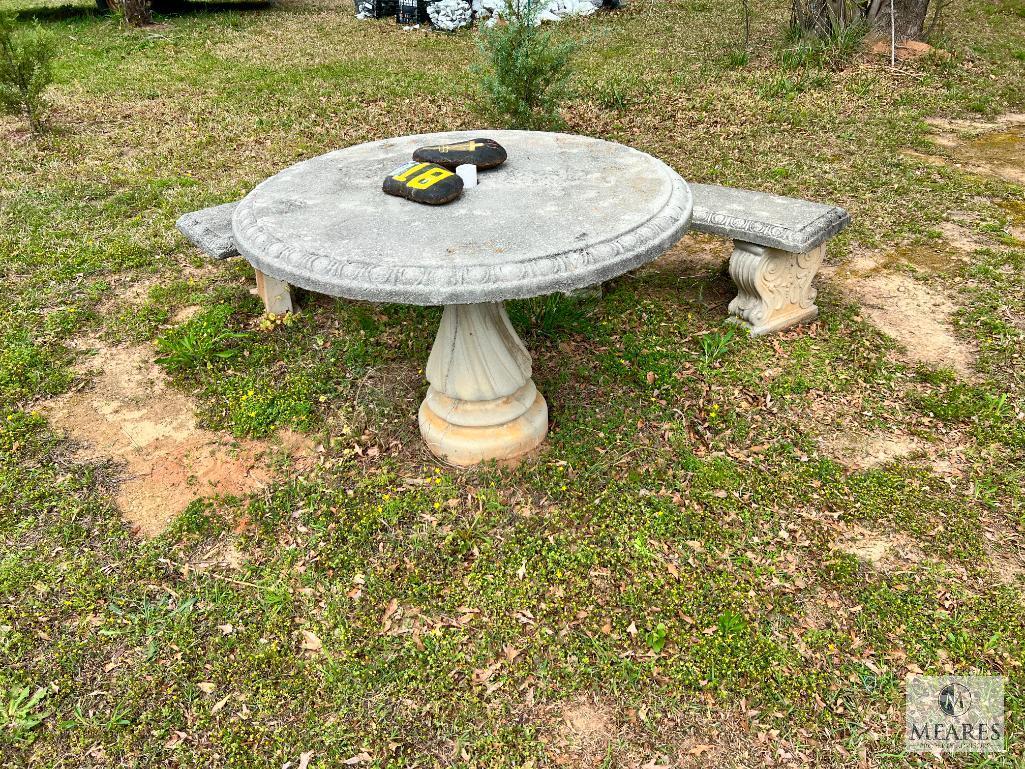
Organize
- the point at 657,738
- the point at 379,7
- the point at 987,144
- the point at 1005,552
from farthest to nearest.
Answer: the point at 379,7, the point at 987,144, the point at 1005,552, the point at 657,738

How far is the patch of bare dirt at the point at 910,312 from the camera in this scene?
372 cm

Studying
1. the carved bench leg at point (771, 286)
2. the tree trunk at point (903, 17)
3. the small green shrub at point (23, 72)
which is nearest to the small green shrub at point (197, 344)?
the carved bench leg at point (771, 286)

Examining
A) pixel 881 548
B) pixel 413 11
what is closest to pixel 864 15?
pixel 413 11

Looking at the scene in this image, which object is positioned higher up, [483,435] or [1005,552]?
[483,435]

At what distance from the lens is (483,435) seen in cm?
309

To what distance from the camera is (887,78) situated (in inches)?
306

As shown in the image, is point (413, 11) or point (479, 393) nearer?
point (479, 393)

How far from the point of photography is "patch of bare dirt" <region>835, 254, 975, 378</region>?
146 inches

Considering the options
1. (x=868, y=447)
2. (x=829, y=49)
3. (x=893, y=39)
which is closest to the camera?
(x=868, y=447)

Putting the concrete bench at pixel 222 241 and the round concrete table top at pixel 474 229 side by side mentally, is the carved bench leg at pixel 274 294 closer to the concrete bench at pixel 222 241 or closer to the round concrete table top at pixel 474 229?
the concrete bench at pixel 222 241

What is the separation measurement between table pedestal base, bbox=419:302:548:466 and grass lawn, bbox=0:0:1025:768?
0.46 feet

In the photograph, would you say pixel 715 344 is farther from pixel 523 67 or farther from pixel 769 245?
pixel 523 67

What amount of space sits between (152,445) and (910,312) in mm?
4278

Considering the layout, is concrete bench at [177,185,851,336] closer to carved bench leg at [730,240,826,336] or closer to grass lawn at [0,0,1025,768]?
carved bench leg at [730,240,826,336]
